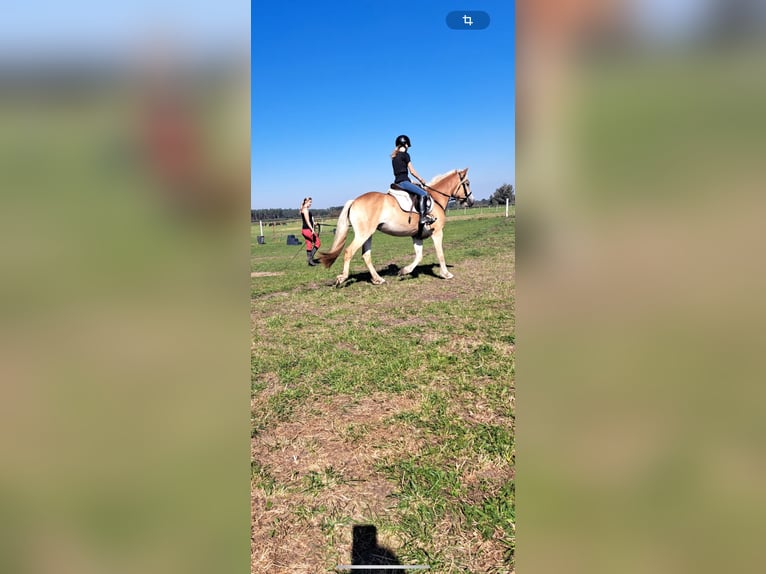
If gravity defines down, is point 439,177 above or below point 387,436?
above

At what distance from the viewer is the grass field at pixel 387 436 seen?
5.99 feet

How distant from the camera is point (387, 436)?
2.58 m

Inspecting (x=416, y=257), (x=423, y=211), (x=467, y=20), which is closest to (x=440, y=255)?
(x=416, y=257)

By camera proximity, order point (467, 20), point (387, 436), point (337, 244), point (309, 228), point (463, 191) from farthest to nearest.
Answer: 1. point (309, 228)
2. point (463, 191)
3. point (337, 244)
4. point (387, 436)
5. point (467, 20)
